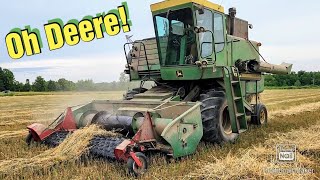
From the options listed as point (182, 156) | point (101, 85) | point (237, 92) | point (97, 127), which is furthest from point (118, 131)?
point (101, 85)

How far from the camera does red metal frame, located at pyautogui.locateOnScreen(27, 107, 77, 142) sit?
5836 mm

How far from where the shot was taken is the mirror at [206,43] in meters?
6.51

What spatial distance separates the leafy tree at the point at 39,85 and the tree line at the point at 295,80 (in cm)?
2751

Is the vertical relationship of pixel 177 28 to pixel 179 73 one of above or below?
above

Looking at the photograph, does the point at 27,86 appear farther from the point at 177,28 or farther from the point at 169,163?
the point at 169,163

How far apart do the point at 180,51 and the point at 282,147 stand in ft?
8.47

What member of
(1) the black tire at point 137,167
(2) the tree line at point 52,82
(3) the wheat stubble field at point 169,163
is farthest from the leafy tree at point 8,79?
(1) the black tire at point 137,167

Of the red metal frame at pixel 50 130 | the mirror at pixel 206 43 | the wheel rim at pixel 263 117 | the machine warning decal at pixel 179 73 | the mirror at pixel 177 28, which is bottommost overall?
the wheel rim at pixel 263 117

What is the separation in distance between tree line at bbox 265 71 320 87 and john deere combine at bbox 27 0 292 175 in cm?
3952

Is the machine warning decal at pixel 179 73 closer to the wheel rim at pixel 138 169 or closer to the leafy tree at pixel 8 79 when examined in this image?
the wheel rim at pixel 138 169

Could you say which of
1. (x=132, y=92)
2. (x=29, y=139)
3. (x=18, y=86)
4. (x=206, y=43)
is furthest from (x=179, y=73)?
(x=18, y=86)

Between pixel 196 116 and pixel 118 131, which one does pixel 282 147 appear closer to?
pixel 196 116

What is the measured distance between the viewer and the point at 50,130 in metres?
5.89

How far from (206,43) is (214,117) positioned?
60.7 inches
